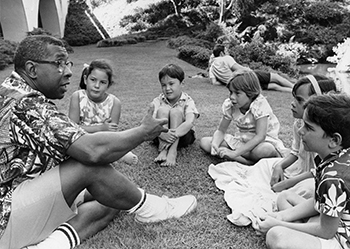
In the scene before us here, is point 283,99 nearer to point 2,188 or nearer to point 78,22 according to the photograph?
point 2,188

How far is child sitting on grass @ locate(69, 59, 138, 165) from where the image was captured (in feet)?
11.4

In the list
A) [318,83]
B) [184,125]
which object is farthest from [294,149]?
[184,125]

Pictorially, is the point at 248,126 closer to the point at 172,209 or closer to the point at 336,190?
the point at 172,209

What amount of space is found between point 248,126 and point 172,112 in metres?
0.78

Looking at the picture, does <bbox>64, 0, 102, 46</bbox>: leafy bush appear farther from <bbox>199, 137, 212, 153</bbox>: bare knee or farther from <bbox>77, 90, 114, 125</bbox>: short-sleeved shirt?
<bbox>199, 137, 212, 153</bbox>: bare knee

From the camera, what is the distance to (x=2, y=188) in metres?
1.92

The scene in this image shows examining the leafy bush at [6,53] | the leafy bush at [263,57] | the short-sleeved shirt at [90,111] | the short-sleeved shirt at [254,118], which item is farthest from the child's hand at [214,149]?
the leafy bush at [6,53]

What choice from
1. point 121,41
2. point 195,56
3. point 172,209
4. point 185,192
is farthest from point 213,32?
point 172,209

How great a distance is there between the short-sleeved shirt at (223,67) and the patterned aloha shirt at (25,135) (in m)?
7.12

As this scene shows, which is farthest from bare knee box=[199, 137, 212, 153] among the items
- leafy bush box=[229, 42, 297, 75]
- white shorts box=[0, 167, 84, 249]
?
leafy bush box=[229, 42, 297, 75]

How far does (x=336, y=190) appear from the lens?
5.82ft

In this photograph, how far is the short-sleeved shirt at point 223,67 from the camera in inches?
343

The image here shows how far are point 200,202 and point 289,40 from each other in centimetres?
1611

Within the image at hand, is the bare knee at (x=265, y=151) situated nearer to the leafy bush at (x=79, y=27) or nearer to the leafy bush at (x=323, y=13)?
the leafy bush at (x=323, y=13)
